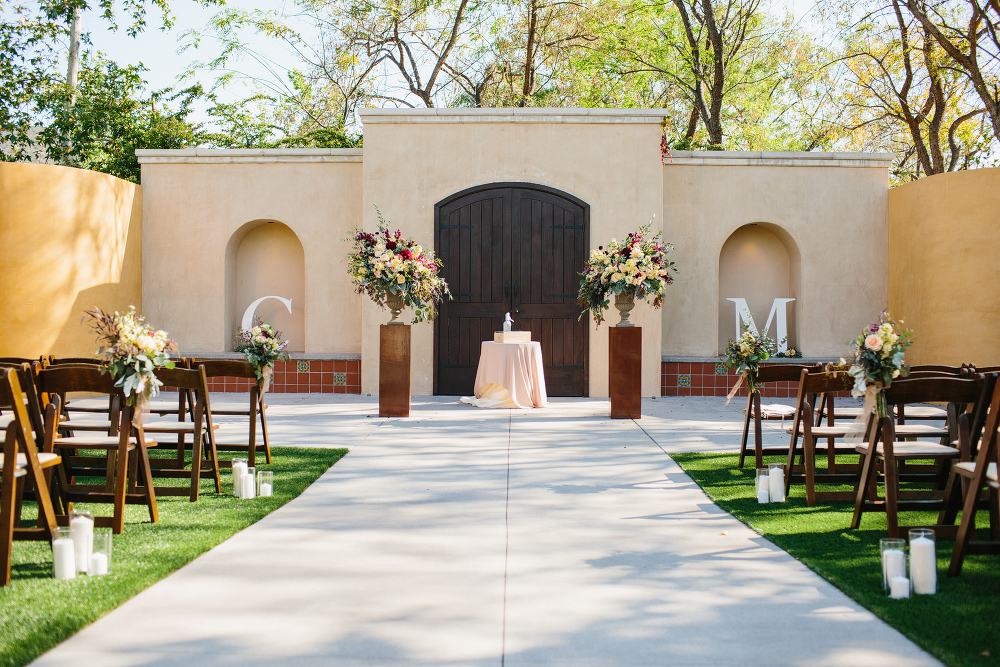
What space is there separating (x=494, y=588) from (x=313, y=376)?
872 centimetres

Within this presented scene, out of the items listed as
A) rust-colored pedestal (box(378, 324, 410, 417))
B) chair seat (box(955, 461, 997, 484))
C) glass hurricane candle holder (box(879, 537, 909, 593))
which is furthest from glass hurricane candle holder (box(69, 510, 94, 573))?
rust-colored pedestal (box(378, 324, 410, 417))

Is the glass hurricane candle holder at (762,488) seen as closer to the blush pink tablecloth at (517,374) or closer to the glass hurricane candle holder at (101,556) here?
the glass hurricane candle holder at (101,556)

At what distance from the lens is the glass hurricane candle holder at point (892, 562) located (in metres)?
3.33

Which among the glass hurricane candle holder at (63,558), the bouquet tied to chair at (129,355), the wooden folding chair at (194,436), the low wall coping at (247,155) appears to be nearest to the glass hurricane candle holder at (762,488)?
the wooden folding chair at (194,436)

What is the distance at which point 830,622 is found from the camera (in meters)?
3.07

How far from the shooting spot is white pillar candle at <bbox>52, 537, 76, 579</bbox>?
3432mm

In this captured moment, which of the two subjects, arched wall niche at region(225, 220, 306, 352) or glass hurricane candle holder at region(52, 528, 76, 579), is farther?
arched wall niche at region(225, 220, 306, 352)

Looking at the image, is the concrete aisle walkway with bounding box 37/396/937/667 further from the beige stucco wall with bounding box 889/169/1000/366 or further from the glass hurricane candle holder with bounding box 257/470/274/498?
the beige stucco wall with bounding box 889/169/1000/366

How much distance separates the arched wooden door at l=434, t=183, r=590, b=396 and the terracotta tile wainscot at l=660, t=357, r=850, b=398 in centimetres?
126

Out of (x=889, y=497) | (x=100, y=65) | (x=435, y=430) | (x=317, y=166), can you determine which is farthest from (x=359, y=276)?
(x=100, y=65)

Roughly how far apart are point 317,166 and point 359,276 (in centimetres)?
366

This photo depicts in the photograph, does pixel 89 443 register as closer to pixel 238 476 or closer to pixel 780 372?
pixel 238 476

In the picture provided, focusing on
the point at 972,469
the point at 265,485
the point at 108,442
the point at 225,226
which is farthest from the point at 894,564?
the point at 225,226

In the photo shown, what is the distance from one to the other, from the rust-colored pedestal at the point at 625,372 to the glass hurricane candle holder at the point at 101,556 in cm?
618
